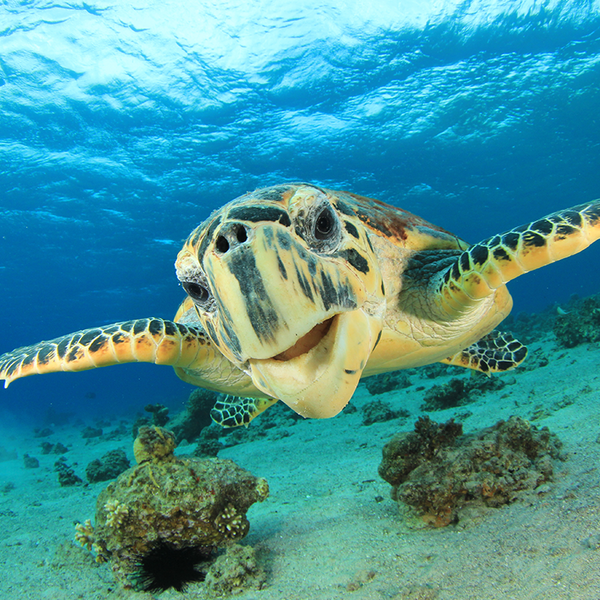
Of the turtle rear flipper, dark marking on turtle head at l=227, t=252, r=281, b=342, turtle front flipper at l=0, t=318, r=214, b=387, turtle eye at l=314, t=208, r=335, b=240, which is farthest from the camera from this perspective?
the turtle rear flipper

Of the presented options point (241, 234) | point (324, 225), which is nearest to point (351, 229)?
point (324, 225)

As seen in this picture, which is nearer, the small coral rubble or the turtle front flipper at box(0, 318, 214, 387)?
the small coral rubble

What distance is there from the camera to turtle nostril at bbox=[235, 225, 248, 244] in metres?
1.49

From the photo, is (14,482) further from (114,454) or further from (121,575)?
(121,575)

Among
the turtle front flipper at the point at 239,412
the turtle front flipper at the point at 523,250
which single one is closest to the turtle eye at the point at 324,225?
the turtle front flipper at the point at 523,250

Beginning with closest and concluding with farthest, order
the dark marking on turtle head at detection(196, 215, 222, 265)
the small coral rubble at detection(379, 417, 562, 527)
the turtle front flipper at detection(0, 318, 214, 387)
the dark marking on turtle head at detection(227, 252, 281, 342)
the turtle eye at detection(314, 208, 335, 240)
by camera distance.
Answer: the dark marking on turtle head at detection(227, 252, 281, 342), the dark marking on turtle head at detection(196, 215, 222, 265), the turtle eye at detection(314, 208, 335, 240), the small coral rubble at detection(379, 417, 562, 527), the turtle front flipper at detection(0, 318, 214, 387)

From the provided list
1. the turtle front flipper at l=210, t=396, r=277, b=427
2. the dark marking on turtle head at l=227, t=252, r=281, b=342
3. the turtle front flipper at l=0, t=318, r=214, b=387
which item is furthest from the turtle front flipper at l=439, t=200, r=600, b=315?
the turtle front flipper at l=210, t=396, r=277, b=427

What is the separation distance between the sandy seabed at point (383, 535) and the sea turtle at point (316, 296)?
117 centimetres

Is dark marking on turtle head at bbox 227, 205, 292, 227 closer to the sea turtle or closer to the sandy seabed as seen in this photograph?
the sea turtle

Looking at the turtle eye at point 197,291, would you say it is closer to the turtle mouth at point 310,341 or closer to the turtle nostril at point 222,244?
the turtle nostril at point 222,244

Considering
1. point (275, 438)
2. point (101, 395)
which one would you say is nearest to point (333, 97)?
point (275, 438)

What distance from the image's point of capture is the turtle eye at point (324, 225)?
1.77 metres

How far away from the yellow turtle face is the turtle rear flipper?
3.60 metres

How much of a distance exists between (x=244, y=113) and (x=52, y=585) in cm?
1701
